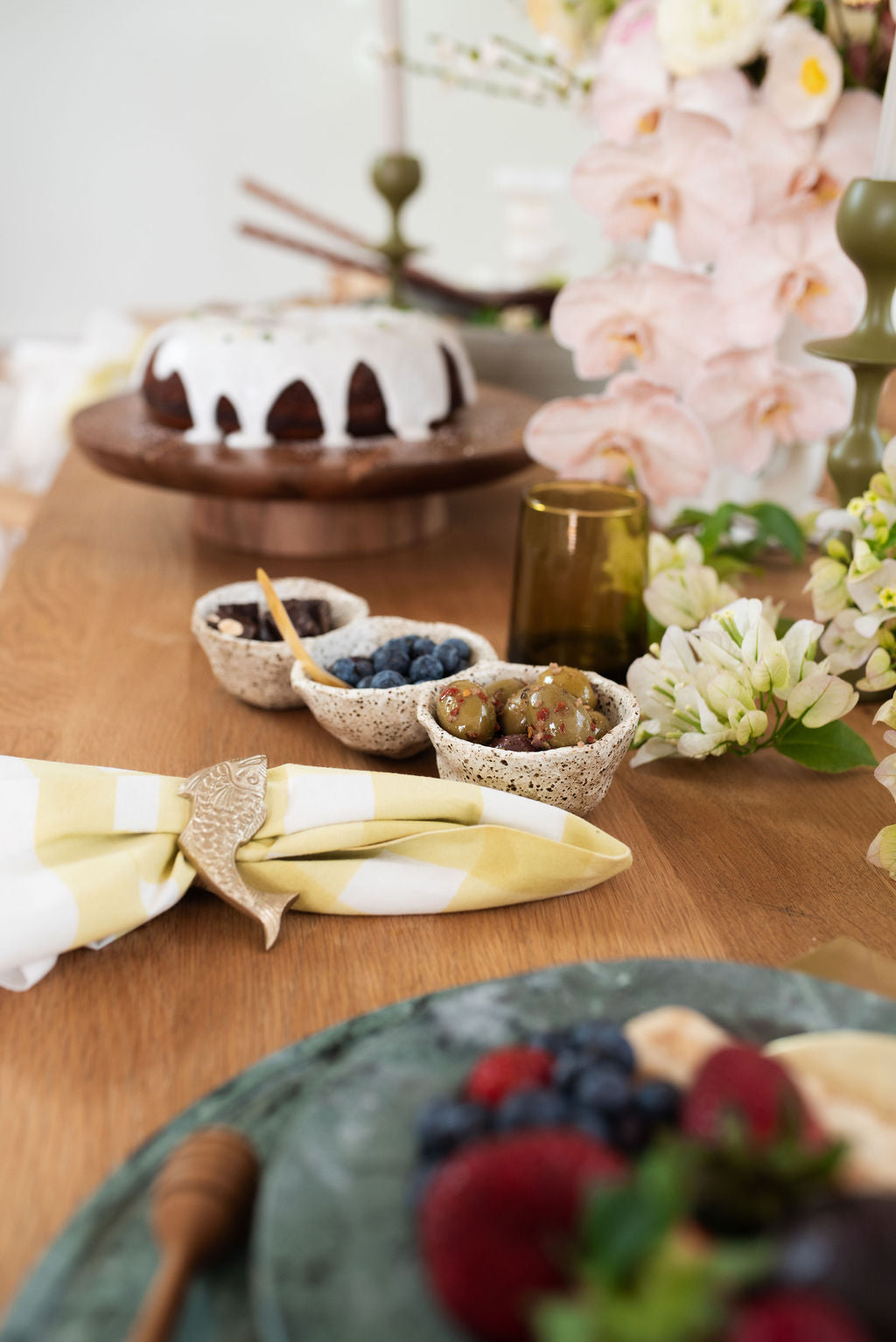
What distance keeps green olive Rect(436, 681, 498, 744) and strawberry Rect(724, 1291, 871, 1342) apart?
1.15 feet

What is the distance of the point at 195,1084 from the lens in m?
0.41

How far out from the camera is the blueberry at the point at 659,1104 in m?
0.30

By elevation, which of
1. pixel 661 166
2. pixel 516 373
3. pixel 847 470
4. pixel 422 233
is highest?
pixel 661 166

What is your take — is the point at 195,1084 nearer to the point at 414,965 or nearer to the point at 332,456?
the point at 414,965

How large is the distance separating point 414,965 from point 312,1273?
210mm

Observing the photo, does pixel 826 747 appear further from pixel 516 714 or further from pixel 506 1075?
pixel 506 1075

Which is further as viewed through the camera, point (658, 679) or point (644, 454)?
point (644, 454)

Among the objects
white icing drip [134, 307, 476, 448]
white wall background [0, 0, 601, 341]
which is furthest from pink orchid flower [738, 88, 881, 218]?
white wall background [0, 0, 601, 341]

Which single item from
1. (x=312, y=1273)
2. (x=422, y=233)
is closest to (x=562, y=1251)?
(x=312, y=1273)

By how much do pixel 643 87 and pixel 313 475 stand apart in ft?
1.33

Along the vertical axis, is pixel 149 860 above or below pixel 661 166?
below

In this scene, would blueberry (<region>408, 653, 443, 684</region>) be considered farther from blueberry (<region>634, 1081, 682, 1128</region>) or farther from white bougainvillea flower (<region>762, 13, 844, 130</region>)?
white bougainvillea flower (<region>762, 13, 844, 130</region>)

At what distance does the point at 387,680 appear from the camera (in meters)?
0.62

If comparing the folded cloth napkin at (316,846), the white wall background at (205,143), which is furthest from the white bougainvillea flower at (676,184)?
the white wall background at (205,143)
